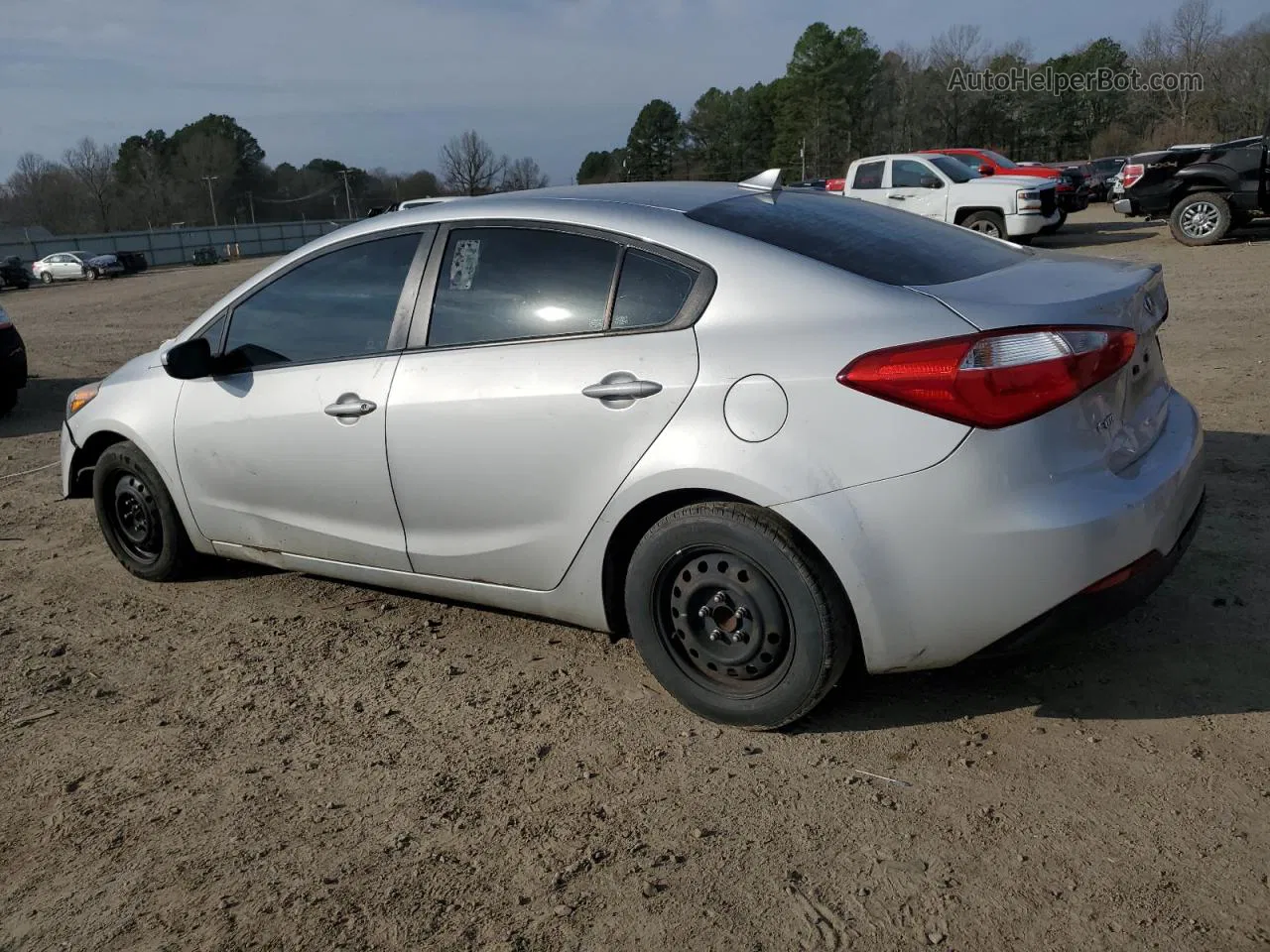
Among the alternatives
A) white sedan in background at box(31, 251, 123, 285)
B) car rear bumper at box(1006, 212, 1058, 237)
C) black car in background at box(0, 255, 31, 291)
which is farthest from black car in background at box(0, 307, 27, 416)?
white sedan in background at box(31, 251, 123, 285)

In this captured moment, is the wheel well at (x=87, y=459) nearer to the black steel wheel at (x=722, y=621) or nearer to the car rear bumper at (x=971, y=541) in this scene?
the black steel wheel at (x=722, y=621)

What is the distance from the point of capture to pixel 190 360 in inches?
166

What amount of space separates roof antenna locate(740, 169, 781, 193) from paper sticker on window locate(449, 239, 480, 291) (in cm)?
101

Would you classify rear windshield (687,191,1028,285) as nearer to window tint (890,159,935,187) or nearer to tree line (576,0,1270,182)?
window tint (890,159,935,187)

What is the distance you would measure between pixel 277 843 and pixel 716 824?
115cm

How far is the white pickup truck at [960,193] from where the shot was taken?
18078 millimetres

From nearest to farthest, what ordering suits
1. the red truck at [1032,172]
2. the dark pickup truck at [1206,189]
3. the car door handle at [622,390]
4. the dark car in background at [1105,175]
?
the car door handle at [622,390] → the dark pickup truck at [1206,189] → the red truck at [1032,172] → the dark car in background at [1105,175]

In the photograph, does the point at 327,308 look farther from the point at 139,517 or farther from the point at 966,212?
the point at 966,212

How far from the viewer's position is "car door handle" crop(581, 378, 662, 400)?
312cm

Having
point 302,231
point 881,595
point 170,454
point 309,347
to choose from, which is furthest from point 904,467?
point 302,231

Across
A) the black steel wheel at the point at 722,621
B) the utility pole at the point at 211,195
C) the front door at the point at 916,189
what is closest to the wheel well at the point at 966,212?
the front door at the point at 916,189

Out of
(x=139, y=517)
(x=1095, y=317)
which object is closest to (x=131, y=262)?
(x=139, y=517)

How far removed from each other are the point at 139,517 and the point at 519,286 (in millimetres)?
2378

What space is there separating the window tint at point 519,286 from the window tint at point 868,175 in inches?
663
